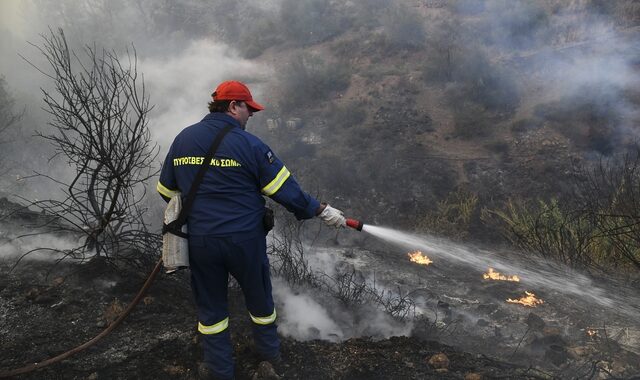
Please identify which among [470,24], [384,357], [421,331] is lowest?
[421,331]

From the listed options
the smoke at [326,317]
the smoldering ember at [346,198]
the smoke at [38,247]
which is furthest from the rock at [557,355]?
the smoke at [38,247]

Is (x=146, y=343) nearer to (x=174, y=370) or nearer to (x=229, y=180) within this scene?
(x=174, y=370)

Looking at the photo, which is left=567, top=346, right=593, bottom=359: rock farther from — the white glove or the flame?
the white glove

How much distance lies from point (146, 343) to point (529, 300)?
3608 millimetres

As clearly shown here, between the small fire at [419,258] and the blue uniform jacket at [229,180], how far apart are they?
3.37 meters

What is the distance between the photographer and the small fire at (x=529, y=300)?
4363 millimetres

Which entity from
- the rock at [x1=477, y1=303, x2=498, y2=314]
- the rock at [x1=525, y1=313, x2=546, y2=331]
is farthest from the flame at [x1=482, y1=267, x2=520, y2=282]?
the rock at [x1=525, y1=313, x2=546, y2=331]

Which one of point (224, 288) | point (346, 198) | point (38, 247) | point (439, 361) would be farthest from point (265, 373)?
point (346, 198)

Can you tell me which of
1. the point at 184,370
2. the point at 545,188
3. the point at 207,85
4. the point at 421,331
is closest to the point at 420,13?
the point at 207,85

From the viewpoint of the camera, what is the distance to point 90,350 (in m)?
3.04

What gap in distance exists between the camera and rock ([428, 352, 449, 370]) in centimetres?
294

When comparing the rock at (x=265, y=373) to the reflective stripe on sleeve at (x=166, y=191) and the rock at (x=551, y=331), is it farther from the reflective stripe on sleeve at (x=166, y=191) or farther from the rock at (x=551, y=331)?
the rock at (x=551, y=331)

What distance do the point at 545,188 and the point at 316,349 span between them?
5666 millimetres

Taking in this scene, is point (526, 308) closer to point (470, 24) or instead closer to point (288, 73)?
point (288, 73)
